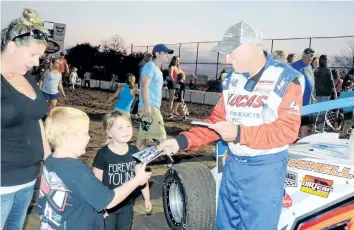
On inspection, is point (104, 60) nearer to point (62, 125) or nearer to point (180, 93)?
point (180, 93)

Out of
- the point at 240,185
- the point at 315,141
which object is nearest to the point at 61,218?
the point at 240,185

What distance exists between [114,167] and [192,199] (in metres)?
0.72

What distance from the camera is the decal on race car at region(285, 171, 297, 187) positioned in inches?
114

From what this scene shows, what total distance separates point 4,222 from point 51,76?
786 cm

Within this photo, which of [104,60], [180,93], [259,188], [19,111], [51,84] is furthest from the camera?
[104,60]

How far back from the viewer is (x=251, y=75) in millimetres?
2818

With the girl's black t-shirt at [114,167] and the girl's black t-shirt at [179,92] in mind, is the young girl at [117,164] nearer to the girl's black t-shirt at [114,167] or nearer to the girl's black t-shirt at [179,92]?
the girl's black t-shirt at [114,167]

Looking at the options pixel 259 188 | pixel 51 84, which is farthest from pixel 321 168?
Answer: pixel 51 84

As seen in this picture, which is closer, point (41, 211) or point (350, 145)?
point (41, 211)

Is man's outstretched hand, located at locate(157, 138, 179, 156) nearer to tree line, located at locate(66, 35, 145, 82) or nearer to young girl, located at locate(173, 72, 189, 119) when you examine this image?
young girl, located at locate(173, 72, 189, 119)

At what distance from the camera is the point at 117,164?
10.2 feet

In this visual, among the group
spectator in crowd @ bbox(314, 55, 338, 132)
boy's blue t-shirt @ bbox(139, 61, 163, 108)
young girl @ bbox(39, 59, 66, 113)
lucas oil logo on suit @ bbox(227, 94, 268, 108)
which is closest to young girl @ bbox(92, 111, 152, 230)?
lucas oil logo on suit @ bbox(227, 94, 268, 108)

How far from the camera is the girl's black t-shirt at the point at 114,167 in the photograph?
3083 mm

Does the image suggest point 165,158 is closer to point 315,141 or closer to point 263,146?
Answer: point 315,141
